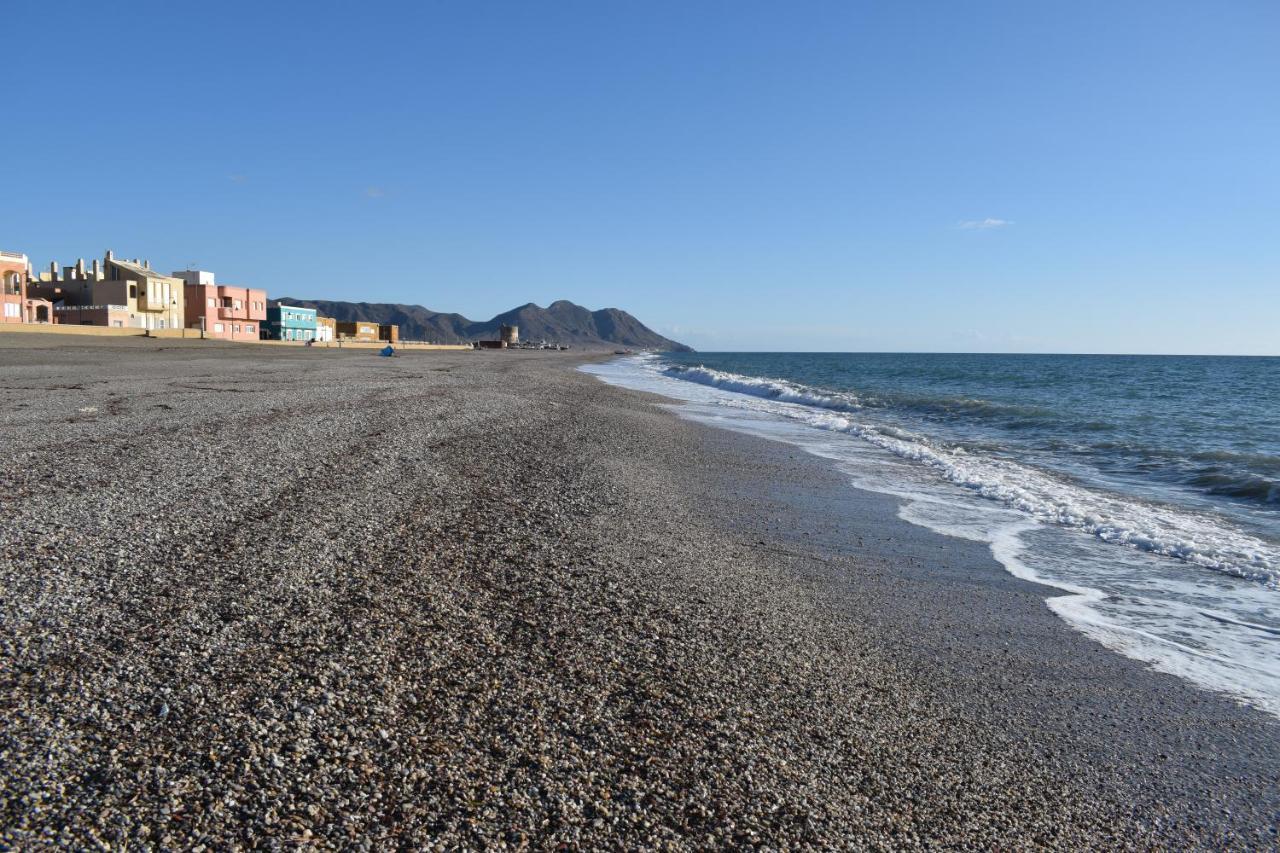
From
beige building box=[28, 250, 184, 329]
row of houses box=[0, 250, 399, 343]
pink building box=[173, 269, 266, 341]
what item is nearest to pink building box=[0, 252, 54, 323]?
row of houses box=[0, 250, 399, 343]

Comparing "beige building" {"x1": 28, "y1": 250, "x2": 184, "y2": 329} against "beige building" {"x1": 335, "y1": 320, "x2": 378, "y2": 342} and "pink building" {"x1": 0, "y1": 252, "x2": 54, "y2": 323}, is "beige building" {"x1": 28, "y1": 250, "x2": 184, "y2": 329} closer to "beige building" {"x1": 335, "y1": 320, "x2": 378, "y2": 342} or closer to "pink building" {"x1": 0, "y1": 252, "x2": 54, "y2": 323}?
"pink building" {"x1": 0, "y1": 252, "x2": 54, "y2": 323}

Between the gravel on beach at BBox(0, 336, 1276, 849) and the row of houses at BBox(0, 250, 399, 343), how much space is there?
55.1m

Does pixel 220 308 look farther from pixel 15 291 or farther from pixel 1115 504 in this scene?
pixel 1115 504

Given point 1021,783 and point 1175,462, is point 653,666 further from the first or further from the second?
point 1175,462

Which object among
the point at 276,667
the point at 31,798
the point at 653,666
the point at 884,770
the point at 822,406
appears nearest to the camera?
the point at 31,798

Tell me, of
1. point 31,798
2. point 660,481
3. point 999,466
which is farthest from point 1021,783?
point 999,466

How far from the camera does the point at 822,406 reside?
2797cm

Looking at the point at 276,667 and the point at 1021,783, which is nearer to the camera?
the point at 1021,783

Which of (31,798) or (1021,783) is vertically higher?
(31,798)

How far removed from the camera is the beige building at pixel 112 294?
5419 cm

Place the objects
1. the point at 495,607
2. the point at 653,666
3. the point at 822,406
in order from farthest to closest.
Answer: the point at 822,406
the point at 495,607
the point at 653,666

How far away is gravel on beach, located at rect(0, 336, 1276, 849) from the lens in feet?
8.71

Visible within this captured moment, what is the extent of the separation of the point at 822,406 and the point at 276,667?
26.0 meters

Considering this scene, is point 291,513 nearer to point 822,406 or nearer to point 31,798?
point 31,798
